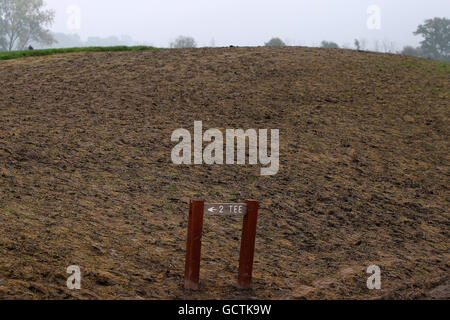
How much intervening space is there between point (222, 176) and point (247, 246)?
14.6 ft

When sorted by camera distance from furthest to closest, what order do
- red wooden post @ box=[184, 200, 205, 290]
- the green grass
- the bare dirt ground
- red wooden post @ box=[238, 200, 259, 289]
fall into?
the green grass → the bare dirt ground → red wooden post @ box=[238, 200, 259, 289] → red wooden post @ box=[184, 200, 205, 290]

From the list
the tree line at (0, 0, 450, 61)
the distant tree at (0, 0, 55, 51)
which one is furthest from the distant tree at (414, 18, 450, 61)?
the distant tree at (0, 0, 55, 51)

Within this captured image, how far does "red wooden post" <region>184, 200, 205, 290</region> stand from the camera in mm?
5496

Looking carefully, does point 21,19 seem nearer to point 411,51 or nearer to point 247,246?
point 411,51

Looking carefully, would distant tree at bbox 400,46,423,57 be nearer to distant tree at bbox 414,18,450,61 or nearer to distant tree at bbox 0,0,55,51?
distant tree at bbox 414,18,450,61

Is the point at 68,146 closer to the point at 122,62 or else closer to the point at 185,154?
the point at 185,154

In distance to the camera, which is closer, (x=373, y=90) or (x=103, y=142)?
(x=103, y=142)

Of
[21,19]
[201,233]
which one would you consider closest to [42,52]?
[201,233]

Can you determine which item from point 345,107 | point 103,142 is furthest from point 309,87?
point 103,142

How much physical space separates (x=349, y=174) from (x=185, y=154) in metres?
3.27

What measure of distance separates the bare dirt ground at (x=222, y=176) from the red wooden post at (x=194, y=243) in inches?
5.7

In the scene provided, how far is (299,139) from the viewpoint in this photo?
12.3 m

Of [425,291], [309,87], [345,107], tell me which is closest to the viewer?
[425,291]

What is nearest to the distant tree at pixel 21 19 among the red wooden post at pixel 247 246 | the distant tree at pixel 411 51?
the distant tree at pixel 411 51
